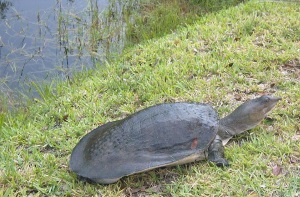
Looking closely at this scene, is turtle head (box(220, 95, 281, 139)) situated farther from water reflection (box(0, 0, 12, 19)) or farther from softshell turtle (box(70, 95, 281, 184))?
water reflection (box(0, 0, 12, 19))

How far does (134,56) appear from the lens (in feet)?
17.0

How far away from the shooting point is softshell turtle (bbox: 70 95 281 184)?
9.29ft

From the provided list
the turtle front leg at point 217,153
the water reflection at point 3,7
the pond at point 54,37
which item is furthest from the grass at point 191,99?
the water reflection at point 3,7

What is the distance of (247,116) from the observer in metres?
3.22

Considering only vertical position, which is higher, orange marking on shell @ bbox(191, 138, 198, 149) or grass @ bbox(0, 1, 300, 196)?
orange marking on shell @ bbox(191, 138, 198, 149)

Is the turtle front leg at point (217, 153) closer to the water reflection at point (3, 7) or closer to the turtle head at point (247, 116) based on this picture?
the turtle head at point (247, 116)

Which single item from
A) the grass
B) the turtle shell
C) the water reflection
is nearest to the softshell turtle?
the turtle shell

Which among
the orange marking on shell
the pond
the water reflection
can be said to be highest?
the orange marking on shell

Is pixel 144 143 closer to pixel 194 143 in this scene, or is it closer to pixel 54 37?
pixel 194 143

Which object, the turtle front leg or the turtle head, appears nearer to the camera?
the turtle front leg

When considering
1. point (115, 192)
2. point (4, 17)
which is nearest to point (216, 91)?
point (115, 192)

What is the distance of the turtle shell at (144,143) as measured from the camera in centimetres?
283

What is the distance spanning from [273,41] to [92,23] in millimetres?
3192

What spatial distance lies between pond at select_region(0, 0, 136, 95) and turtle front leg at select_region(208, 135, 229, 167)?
3.08m
